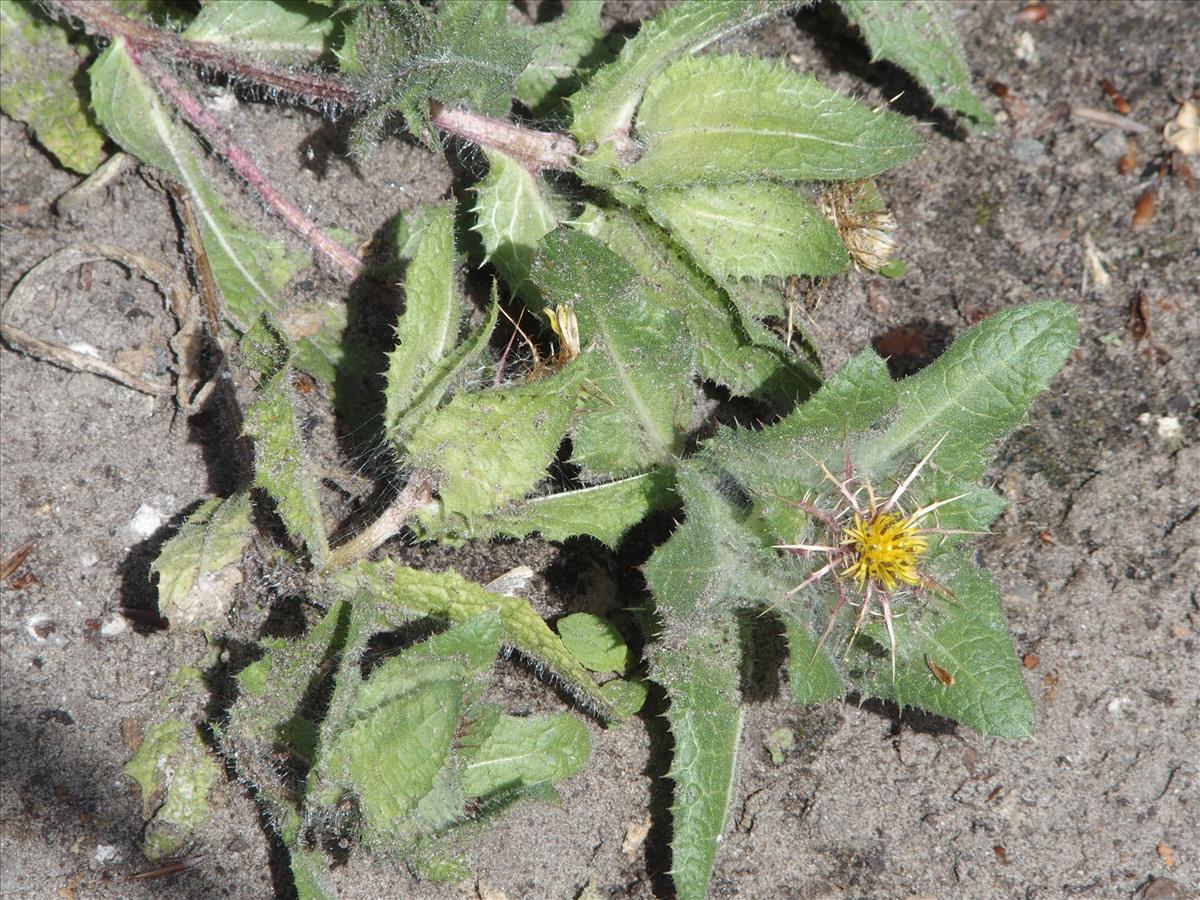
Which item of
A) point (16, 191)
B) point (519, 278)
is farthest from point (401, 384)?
point (16, 191)

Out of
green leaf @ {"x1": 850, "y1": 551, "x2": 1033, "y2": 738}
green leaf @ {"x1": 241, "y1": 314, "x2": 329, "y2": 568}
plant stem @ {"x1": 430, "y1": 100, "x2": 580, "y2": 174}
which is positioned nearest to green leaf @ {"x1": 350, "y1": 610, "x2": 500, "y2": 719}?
green leaf @ {"x1": 241, "y1": 314, "x2": 329, "y2": 568}

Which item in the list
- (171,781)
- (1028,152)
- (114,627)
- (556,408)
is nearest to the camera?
(556,408)

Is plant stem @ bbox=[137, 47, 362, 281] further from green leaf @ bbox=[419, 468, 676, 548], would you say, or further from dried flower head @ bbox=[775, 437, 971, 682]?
dried flower head @ bbox=[775, 437, 971, 682]

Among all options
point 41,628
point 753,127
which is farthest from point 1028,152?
point 41,628

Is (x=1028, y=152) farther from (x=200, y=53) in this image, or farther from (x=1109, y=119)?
(x=200, y=53)

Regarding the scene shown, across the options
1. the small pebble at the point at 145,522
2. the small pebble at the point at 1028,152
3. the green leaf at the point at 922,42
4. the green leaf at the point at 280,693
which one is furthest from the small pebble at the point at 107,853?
the small pebble at the point at 1028,152

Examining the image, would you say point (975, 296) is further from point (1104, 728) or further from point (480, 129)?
point (480, 129)

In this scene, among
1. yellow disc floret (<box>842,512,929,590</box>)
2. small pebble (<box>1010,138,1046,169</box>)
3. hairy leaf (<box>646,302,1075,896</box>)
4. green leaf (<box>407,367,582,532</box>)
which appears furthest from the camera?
small pebble (<box>1010,138,1046,169</box>)
